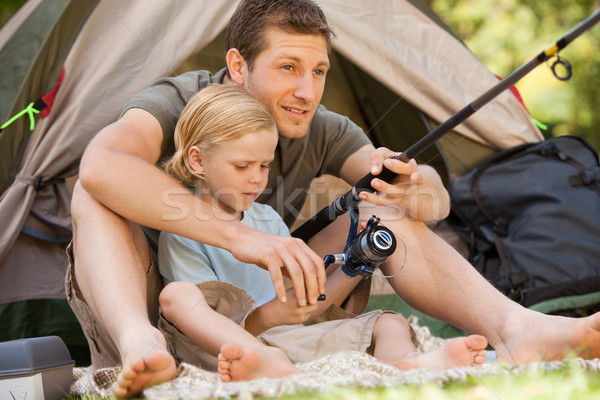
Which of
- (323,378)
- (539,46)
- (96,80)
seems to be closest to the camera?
(323,378)

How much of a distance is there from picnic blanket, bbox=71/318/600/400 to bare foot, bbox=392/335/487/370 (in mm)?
66

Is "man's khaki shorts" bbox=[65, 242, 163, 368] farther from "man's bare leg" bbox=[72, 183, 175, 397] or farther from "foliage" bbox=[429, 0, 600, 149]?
"foliage" bbox=[429, 0, 600, 149]

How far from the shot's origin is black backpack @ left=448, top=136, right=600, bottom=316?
7.01ft

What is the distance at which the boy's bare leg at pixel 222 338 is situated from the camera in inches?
44.8

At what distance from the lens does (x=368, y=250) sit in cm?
134

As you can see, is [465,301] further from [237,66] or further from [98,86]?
[98,86]

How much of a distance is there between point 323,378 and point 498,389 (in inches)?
11.1

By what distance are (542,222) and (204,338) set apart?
1.44 meters

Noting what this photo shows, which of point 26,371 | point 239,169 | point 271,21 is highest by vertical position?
point 271,21

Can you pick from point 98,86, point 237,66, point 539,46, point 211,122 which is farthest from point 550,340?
point 539,46

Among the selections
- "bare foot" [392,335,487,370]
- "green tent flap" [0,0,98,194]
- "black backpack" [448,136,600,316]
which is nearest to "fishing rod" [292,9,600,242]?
"bare foot" [392,335,487,370]

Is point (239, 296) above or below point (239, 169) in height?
below

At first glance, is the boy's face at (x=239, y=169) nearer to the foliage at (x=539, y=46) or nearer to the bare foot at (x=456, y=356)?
the bare foot at (x=456, y=356)

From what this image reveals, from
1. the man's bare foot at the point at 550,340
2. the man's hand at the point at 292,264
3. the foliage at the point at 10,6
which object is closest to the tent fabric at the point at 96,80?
the man's hand at the point at 292,264
